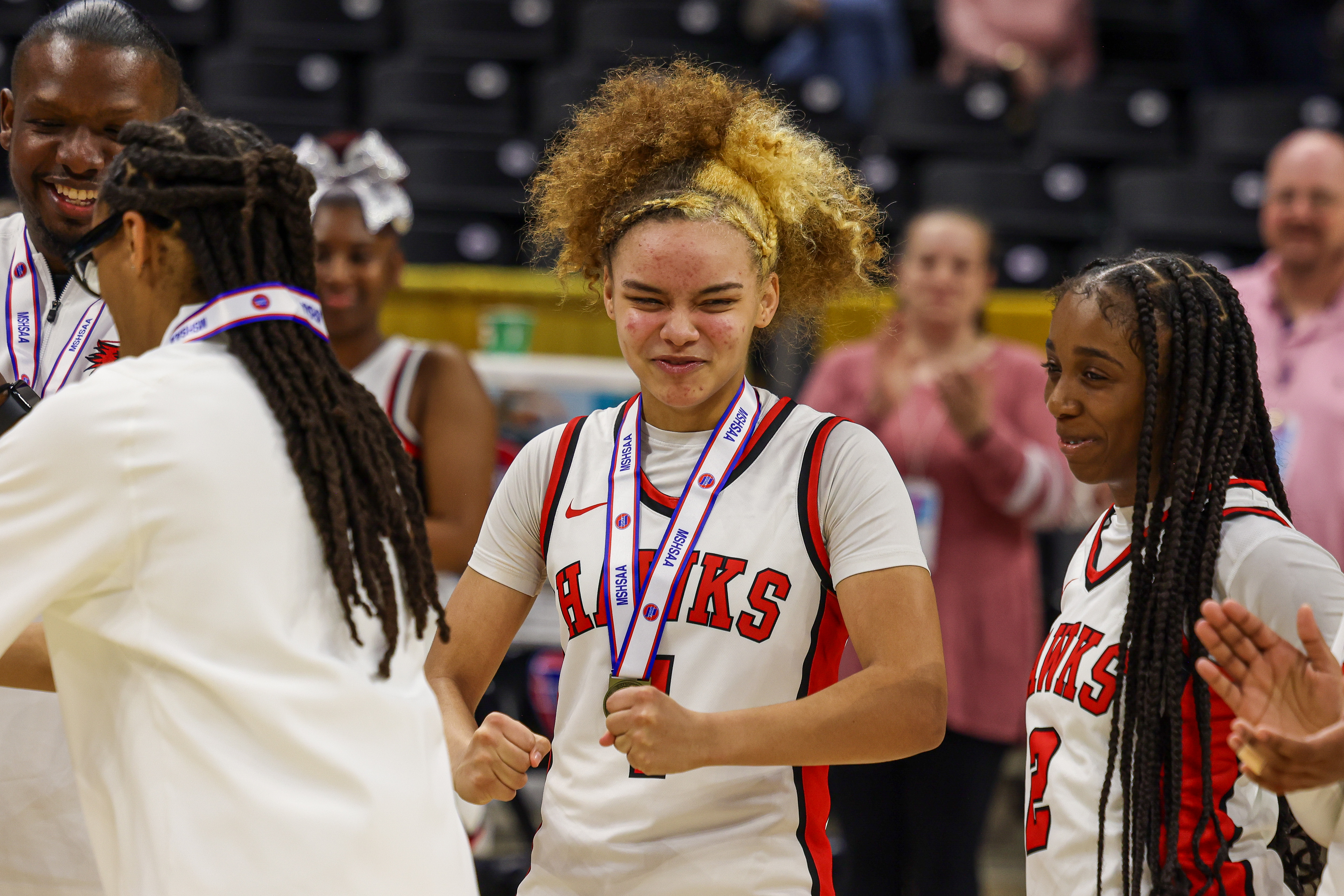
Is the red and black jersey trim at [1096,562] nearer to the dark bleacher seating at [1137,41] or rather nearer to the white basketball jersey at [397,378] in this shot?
the white basketball jersey at [397,378]

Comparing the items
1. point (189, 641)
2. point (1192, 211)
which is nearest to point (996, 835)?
point (1192, 211)

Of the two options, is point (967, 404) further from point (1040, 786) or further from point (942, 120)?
point (942, 120)

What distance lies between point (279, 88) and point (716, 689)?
660 cm

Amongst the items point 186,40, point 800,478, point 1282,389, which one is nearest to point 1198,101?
point 1282,389

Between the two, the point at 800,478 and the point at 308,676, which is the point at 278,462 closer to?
the point at 308,676

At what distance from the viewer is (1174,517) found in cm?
242

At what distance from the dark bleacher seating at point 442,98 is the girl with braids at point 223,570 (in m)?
6.23

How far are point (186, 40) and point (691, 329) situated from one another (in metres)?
7.01

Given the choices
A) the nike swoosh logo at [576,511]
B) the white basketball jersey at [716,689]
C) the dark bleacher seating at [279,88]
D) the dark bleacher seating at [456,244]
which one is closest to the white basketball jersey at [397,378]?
the nike swoosh logo at [576,511]

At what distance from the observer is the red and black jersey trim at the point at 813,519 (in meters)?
2.45

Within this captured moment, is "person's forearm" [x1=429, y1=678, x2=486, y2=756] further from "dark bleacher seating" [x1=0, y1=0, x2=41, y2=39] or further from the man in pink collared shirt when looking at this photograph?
"dark bleacher seating" [x1=0, y1=0, x2=41, y2=39]

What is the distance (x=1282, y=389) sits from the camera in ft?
15.7

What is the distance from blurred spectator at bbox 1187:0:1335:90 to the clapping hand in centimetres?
662

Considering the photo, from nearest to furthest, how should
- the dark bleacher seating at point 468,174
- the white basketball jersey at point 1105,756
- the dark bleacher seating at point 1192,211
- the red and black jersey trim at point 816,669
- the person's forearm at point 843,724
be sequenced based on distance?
the person's forearm at point 843,724, the white basketball jersey at point 1105,756, the red and black jersey trim at point 816,669, the dark bleacher seating at point 1192,211, the dark bleacher seating at point 468,174
